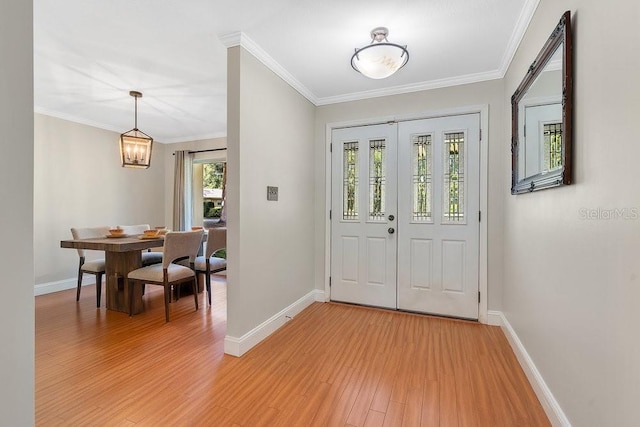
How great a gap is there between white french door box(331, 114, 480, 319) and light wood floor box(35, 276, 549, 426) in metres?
0.39

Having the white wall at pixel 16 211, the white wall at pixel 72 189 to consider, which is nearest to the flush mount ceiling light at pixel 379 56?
the white wall at pixel 16 211

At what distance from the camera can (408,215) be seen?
3195 millimetres

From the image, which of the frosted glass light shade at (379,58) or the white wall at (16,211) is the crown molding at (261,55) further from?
the white wall at (16,211)

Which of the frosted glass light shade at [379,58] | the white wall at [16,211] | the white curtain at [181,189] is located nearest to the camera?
the white wall at [16,211]

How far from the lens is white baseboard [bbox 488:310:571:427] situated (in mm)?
1470

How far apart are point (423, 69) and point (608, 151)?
6.88 feet

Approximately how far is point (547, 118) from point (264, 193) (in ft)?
6.92

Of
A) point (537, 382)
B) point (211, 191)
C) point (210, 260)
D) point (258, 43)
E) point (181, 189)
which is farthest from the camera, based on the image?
point (211, 191)

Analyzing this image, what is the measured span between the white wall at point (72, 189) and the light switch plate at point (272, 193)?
3536mm

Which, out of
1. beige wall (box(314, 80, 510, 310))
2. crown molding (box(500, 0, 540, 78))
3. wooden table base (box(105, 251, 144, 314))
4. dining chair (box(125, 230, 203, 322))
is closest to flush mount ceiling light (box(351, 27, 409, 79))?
crown molding (box(500, 0, 540, 78))

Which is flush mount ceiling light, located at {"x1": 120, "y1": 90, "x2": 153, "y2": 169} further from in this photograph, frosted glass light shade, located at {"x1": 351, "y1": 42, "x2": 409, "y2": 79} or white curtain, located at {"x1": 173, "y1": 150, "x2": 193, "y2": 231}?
frosted glass light shade, located at {"x1": 351, "y1": 42, "x2": 409, "y2": 79}

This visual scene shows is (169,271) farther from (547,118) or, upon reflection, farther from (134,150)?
(547,118)

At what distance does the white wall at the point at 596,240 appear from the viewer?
96 centimetres

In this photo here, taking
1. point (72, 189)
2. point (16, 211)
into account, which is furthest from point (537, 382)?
point (72, 189)
